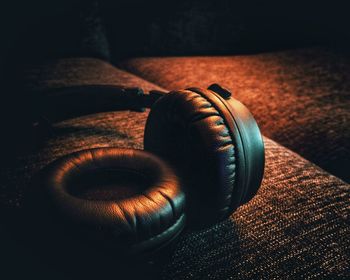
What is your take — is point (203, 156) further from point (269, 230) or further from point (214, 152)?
point (269, 230)

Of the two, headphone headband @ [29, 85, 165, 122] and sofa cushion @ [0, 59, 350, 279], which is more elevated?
headphone headband @ [29, 85, 165, 122]

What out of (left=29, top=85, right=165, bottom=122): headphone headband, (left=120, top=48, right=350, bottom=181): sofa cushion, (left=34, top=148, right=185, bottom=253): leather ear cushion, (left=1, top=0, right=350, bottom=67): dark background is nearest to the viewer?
(left=34, top=148, right=185, bottom=253): leather ear cushion

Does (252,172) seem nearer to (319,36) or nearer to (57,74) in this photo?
(57,74)

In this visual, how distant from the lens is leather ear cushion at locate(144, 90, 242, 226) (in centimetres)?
46

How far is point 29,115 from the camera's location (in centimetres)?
72

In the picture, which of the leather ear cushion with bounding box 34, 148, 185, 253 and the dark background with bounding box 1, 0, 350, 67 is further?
the dark background with bounding box 1, 0, 350, 67

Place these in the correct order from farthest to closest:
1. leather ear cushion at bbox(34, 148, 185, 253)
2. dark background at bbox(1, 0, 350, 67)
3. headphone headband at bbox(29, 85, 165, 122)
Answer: dark background at bbox(1, 0, 350, 67)
headphone headband at bbox(29, 85, 165, 122)
leather ear cushion at bbox(34, 148, 185, 253)

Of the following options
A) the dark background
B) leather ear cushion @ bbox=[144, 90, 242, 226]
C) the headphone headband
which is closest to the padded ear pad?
leather ear cushion @ bbox=[144, 90, 242, 226]

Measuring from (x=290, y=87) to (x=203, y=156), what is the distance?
0.86 metres

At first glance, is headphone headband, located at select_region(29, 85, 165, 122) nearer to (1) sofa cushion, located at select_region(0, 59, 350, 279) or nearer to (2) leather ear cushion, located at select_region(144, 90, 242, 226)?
(1) sofa cushion, located at select_region(0, 59, 350, 279)

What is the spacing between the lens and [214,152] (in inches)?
17.9

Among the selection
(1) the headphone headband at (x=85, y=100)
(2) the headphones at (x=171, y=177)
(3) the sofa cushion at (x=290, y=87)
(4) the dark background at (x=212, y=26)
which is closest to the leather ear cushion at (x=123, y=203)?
(2) the headphones at (x=171, y=177)

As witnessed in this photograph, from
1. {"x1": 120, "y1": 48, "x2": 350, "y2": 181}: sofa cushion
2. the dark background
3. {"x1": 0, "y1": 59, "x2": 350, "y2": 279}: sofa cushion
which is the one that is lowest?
{"x1": 0, "y1": 59, "x2": 350, "y2": 279}: sofa cushion

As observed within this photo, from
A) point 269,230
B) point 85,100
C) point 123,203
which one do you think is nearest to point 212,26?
point 85,100
